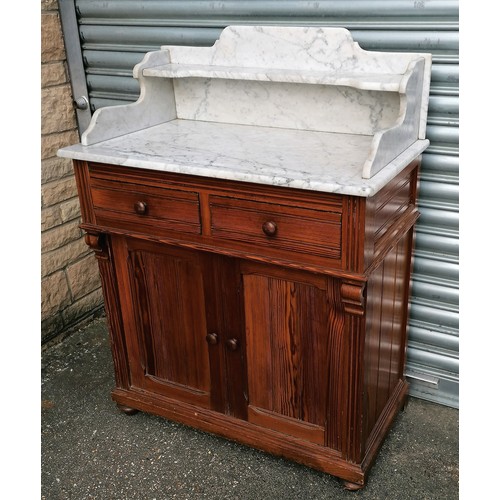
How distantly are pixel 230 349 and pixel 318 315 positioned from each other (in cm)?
39

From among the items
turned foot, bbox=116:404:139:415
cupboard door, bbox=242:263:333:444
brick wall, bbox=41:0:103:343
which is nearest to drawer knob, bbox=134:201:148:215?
cupboard door, bbox=242:263:333:444

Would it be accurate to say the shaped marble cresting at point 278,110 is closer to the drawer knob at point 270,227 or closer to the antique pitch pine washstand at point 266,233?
the antique pitch pine washstand at point 266,233

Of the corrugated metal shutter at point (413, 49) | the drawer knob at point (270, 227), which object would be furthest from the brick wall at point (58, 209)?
the drawer knob at point (270, 227)

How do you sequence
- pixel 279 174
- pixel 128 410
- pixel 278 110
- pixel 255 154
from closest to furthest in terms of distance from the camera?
pixel 279 174 → pixel 255 154 → pixel 278 110 → pixel 128 410

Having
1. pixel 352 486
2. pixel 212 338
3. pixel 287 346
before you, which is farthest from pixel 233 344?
pixel 352 486

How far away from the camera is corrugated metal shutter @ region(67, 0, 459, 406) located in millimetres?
2035

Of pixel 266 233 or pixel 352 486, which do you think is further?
pixel 352 486

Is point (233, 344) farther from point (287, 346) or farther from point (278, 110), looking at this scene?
point (278, 110)

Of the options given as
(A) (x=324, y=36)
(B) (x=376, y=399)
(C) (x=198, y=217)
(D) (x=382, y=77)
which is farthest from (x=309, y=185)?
(B) (x=376, y=399)

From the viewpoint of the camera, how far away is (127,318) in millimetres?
2320

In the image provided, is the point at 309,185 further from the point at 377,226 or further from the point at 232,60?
the point at 232,60

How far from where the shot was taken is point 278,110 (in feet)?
7.41

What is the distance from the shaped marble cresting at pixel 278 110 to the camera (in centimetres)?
181

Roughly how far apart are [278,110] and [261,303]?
2.55 ft
